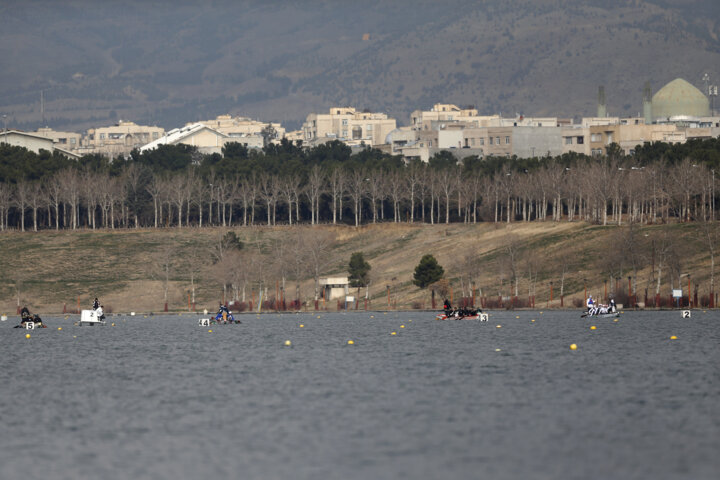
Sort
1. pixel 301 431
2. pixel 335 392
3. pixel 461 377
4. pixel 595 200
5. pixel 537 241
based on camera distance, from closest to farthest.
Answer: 1. pixel 301 431
2. pixel 335 392
3. pixel 461 377
4. pixel 537 241
5. pixel 595 200

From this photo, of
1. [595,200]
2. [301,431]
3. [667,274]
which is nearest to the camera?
[301,431]

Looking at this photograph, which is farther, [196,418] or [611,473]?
[196,418]

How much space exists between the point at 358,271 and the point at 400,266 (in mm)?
13849

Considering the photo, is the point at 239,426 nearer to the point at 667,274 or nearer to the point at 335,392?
the point at 335,392

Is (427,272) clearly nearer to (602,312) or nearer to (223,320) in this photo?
(223,320)

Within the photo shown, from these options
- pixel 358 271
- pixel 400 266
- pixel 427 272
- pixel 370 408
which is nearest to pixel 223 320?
pixel 358 271

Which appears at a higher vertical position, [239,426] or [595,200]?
[595,200]

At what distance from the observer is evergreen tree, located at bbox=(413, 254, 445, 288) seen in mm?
160125

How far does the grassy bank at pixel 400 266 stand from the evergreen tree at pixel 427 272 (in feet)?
6.69

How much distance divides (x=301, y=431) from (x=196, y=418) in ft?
21.2

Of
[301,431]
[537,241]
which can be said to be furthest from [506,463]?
[537,241]

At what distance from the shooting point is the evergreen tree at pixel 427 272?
160 m

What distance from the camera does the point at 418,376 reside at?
7231 cm

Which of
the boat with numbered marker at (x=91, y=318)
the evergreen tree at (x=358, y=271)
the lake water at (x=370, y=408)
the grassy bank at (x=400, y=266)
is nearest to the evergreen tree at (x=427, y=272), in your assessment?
the grassy bank at (x=400, y=266)
